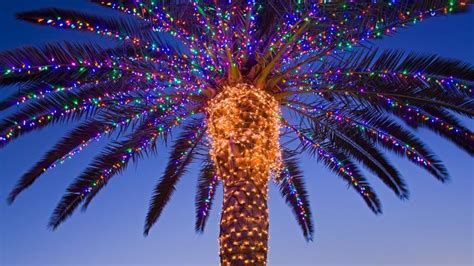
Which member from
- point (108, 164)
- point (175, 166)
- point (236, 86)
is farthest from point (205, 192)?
point (236, 86)

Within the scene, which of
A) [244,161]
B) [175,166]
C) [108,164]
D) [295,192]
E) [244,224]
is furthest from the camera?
[295,192]

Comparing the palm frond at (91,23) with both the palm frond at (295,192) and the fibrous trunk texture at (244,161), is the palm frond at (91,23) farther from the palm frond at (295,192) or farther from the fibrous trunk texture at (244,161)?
the palm frond at (295,192)

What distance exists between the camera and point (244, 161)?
8250 millimetres

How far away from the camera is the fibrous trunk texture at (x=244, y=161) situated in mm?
7824

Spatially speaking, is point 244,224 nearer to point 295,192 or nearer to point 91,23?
point 91,23

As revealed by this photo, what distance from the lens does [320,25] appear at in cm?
817

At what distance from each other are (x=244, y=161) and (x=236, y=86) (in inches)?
44.4

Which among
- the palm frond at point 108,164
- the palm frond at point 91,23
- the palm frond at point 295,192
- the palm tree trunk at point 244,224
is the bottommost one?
the palm tree trunk at point 244,224

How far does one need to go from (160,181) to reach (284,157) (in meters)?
2.41

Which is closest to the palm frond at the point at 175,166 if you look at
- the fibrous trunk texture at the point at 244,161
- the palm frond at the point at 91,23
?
the fibrous trunk texture at the point at 244,161

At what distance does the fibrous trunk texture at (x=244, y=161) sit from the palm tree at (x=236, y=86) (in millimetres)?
17

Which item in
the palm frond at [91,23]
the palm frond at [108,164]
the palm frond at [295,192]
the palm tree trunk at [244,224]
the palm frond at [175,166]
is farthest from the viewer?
the palm frond at [295,192]

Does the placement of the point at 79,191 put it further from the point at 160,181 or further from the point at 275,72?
the point at 275,72

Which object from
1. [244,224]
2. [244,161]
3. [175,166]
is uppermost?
[175,166]
